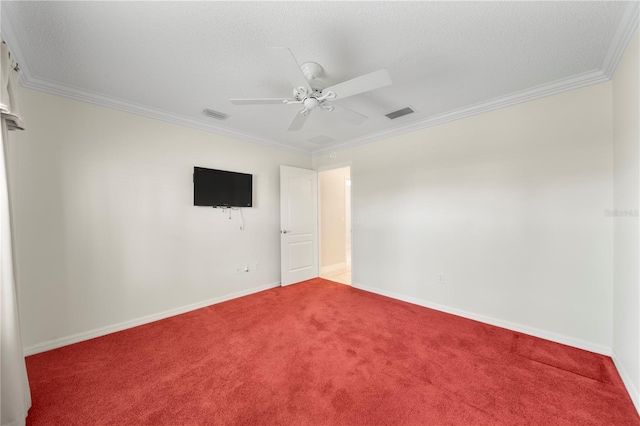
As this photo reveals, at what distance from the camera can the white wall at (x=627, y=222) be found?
1697mm

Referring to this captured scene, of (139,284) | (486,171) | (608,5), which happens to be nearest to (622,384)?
(486,171)

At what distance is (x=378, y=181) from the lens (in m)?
3.90

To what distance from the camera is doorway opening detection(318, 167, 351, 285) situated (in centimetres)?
525

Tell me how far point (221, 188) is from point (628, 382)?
4321 millimetres

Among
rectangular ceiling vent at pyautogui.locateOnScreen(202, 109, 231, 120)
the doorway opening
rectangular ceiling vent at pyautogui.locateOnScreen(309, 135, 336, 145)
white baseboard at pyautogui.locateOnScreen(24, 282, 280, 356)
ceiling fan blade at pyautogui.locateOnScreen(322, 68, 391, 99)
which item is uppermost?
rectangular ceiling vent at pyautogui.locateOnScreen(202, 109, 231, 120)

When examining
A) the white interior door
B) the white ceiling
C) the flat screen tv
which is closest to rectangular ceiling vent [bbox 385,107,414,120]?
the white ceiling

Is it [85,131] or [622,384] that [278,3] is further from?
[622,384]

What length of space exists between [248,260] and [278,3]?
10.7 ft

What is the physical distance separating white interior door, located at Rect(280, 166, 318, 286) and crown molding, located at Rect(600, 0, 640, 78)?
3735 mm

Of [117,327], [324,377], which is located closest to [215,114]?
[117,327]

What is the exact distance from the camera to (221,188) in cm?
355

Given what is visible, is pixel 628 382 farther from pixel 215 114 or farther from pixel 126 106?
pixel 126 106

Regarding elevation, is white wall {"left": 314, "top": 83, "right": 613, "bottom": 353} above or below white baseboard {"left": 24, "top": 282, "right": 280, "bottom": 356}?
above

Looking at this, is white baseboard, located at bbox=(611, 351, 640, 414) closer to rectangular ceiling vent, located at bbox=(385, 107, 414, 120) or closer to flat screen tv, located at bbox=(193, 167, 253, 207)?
rectangular ceiling vent, located at bbox=(385, 107, 414, 120)
